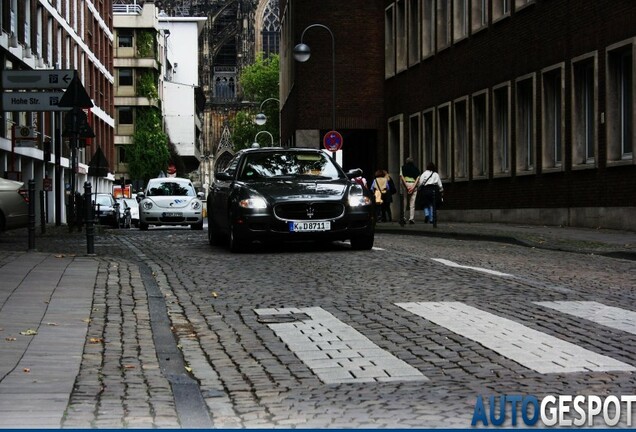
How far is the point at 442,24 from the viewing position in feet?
125

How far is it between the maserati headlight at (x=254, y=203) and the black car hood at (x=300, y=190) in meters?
0.08

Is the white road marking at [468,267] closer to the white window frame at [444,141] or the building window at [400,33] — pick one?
the white window frame at [444,141]

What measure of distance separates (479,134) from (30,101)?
14.9m

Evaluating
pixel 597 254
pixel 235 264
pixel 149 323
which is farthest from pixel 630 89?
pixel 149 323

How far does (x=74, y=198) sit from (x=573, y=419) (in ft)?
91.8

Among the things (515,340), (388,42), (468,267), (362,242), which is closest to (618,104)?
(362,242)

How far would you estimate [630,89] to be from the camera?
24.0m

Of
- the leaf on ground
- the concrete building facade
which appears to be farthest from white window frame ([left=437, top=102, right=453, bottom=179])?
the leaf on ground

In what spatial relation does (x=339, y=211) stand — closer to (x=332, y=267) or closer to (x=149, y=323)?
(x=332, y=267)

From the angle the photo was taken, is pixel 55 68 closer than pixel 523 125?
No

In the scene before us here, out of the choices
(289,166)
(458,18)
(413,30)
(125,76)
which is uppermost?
(125,76)

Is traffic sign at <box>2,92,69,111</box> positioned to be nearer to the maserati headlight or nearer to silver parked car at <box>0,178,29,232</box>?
silver parked car at <box>0,178,29,232</box>

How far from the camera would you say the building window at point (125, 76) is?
292ft

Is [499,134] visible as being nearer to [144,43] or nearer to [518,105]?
[518,105]
